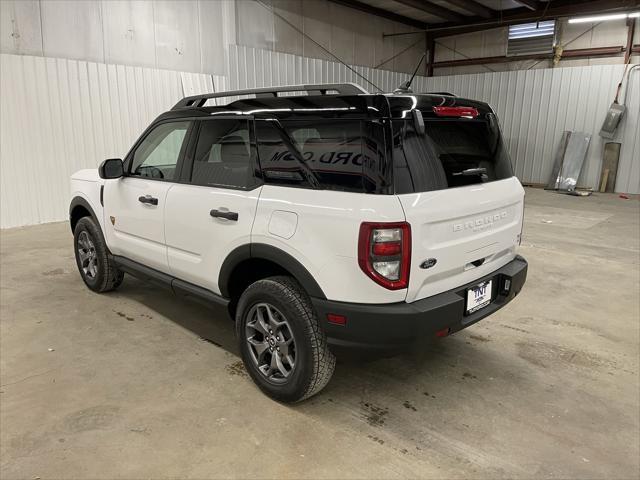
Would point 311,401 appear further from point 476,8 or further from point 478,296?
point 476,8

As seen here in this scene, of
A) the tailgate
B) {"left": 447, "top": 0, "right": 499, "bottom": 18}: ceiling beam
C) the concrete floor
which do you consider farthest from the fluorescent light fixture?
A: the tailgate

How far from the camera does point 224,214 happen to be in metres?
2.63

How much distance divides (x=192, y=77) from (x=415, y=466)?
333 inches

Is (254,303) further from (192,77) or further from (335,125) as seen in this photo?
(192,77)

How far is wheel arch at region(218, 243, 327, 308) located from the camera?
2279 mm

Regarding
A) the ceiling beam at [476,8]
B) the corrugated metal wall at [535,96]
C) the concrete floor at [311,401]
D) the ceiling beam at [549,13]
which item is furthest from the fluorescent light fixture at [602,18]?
the concrete floor at [311,401]

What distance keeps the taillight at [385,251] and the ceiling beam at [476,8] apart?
35.2 feet

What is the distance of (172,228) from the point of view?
10.0 feet

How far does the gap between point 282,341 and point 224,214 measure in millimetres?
758

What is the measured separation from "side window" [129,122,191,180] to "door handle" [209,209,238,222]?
0.68 meters

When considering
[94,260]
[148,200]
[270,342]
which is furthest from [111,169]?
[270,342]

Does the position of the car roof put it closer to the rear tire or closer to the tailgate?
the tailgate

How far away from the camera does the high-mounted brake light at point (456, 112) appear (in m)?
2.35

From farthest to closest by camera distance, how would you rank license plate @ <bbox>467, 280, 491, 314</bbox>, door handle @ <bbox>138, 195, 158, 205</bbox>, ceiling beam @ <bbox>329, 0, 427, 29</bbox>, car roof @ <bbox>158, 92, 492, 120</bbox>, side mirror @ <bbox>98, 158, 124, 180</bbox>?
ceiling beam @ <bbox>329, 0, 427, 29</bbox>, side mirror @ <bbox>98, 158, 124, 180</bbox>, door handle @ <bbox>138, 195, 158, 205</bbox>, license plate @ <bbox>467, 280, 491, 314</bbox>, car roof @ <bbox>158, 92, 492, 120</bbox>
